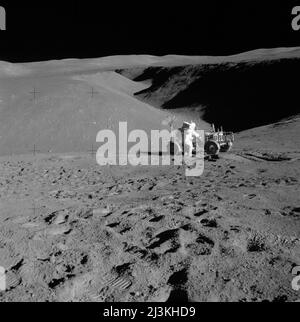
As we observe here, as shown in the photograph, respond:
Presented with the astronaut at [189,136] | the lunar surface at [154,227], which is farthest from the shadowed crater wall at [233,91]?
the astronaut at [189,136]

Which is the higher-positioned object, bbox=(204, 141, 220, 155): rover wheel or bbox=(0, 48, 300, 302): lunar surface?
bbox=(204, 141, 220, 155): rover wheel

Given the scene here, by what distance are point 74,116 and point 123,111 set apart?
253 centimetres

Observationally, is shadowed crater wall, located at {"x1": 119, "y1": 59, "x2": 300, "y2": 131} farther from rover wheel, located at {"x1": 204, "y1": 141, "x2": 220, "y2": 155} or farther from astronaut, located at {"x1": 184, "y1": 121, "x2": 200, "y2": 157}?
astronaut, located at {"x1": 184, "y1": 121, "x2": 200, "y2": 157}

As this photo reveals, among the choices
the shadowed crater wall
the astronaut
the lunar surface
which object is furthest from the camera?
the shadowed crater wall

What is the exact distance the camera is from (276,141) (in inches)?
486

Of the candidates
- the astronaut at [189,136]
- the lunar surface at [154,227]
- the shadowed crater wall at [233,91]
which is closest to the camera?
the lunar surface at [154,227]

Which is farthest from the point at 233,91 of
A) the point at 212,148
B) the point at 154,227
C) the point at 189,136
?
the point at 154,227

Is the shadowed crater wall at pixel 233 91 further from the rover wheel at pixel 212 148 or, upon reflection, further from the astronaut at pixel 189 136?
the astronaut at pixel 189 136

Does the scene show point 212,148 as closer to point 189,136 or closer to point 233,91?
point 189,136

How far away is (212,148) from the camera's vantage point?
10.5 m

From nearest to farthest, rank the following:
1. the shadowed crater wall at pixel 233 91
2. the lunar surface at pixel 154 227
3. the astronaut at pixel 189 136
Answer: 1. the lunar surface at pixel 154 227
2. the astronaut at pixel 189 136
3. the shadowed crater wall at pixel 233 91

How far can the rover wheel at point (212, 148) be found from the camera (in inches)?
411

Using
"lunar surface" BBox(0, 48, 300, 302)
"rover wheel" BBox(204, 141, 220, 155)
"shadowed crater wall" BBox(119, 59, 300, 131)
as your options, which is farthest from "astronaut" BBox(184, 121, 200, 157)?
"shadowed crater wall" BBox(119, 59, 300, 131)

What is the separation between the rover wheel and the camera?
10.4 meters
